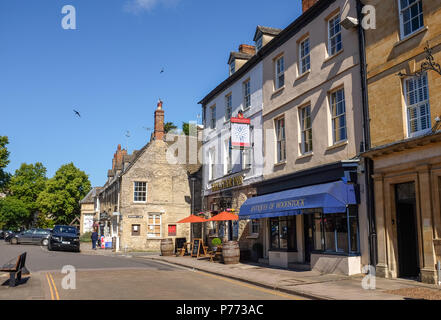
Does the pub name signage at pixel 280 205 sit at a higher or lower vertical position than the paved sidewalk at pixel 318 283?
higher

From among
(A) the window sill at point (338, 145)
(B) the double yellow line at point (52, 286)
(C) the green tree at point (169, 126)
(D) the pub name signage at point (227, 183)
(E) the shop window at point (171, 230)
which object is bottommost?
(B) the double yellow line at point (52, 286)

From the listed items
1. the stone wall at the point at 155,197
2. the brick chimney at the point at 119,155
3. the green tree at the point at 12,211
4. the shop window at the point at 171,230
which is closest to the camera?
the stone wall at the point at 155,197

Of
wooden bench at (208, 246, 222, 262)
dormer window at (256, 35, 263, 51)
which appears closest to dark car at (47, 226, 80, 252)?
wooden bench at (208, 246, 222, 262)

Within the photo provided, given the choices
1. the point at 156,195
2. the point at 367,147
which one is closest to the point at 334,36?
the point at 367,147

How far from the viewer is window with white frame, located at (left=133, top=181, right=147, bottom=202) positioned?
36.4 meters

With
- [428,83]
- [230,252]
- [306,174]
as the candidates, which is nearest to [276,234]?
[230,252]

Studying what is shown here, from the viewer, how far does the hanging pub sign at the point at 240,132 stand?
21.5m

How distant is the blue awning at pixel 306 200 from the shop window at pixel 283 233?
1346 mm

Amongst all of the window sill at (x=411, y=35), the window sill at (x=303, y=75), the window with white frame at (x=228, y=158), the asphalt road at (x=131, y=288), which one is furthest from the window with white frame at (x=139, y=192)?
the window sill at (x=411, y=35)

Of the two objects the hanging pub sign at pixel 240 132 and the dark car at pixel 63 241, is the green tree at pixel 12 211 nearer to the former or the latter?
the dark car at pixel 63 241

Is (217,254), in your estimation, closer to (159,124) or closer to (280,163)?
(280,163)

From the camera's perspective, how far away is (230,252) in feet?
64.0
